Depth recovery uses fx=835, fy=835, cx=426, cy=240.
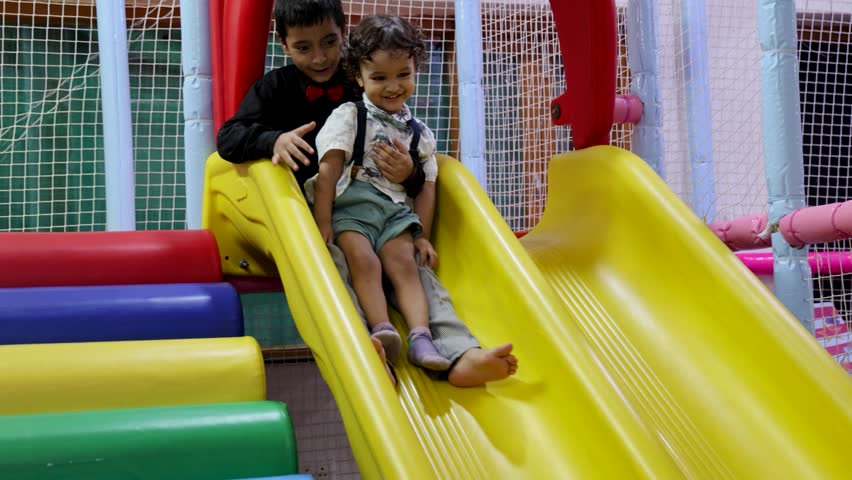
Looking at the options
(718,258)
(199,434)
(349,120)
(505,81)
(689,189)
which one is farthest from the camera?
(505,81)

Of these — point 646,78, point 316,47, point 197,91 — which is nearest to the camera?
point 316,47

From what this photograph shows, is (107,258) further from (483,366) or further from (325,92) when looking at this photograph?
(483,366)

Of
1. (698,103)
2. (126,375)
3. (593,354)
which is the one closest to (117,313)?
(126,375)

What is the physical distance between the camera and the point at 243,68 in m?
1.85

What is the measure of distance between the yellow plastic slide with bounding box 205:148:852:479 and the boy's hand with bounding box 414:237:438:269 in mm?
48

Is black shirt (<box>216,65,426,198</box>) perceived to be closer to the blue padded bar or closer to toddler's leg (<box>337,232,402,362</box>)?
toddler's leg (<box>337,232,402,362</box>)

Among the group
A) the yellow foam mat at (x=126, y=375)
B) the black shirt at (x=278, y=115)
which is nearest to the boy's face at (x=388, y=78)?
the black shirt at (x=278, y=115)

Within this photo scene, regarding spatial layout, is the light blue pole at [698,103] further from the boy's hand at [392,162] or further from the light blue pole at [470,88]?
the boy's hand at [392,162]

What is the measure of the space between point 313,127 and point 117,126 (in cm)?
111

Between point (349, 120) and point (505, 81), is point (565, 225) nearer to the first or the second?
point (349, 120)

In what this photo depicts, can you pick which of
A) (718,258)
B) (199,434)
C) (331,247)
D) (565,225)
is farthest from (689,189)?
(199,434)

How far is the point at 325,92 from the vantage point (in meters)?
1.81

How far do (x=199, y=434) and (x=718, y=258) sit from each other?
929 mm

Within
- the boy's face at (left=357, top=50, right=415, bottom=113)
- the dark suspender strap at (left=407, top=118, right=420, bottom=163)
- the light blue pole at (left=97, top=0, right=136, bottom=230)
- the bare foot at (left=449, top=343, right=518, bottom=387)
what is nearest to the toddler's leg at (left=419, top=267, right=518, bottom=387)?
the bare foot at (left=449, top=343, right=518, bottom=387)
